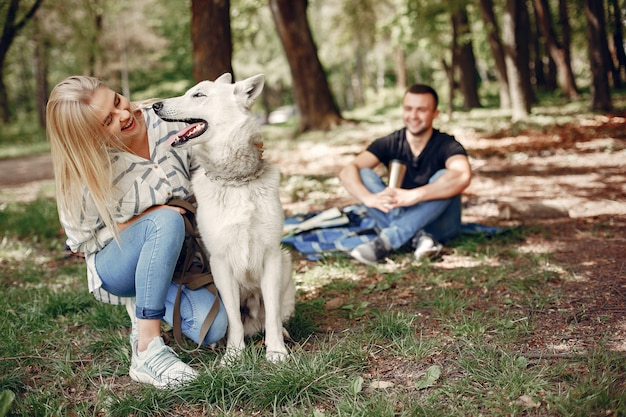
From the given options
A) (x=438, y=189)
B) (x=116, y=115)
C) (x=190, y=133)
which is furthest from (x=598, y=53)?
(x=116, y=115)

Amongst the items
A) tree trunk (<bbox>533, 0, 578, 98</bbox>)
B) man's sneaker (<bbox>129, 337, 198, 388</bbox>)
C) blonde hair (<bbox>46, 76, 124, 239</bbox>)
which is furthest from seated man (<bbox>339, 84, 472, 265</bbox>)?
tree trunk (<bbox>533, 0, 578, 98</bbox>)

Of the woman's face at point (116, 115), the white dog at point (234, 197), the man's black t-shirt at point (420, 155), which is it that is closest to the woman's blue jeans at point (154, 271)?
the white dog at point (234, 197)

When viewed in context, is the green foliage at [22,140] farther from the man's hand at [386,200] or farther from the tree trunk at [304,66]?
the man's hand at [386,200]

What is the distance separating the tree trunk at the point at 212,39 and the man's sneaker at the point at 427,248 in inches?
126

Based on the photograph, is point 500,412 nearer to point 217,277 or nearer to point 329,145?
point 217,277

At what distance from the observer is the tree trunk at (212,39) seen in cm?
613

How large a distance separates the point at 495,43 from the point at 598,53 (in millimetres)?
3488

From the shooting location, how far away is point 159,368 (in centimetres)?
267

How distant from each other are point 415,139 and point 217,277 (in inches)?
99.6

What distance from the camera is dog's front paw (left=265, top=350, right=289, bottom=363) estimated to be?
2732mm

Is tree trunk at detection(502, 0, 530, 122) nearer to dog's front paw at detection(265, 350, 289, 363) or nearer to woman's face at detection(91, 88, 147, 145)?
woman's face at detection(91, 88, 147, 145)

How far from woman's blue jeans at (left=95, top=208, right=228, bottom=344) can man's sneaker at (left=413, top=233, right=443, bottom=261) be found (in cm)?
202

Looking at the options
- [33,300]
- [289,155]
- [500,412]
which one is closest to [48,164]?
[289,155]

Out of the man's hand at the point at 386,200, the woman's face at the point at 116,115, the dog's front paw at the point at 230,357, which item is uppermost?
the woman's face at the point at 116,115
